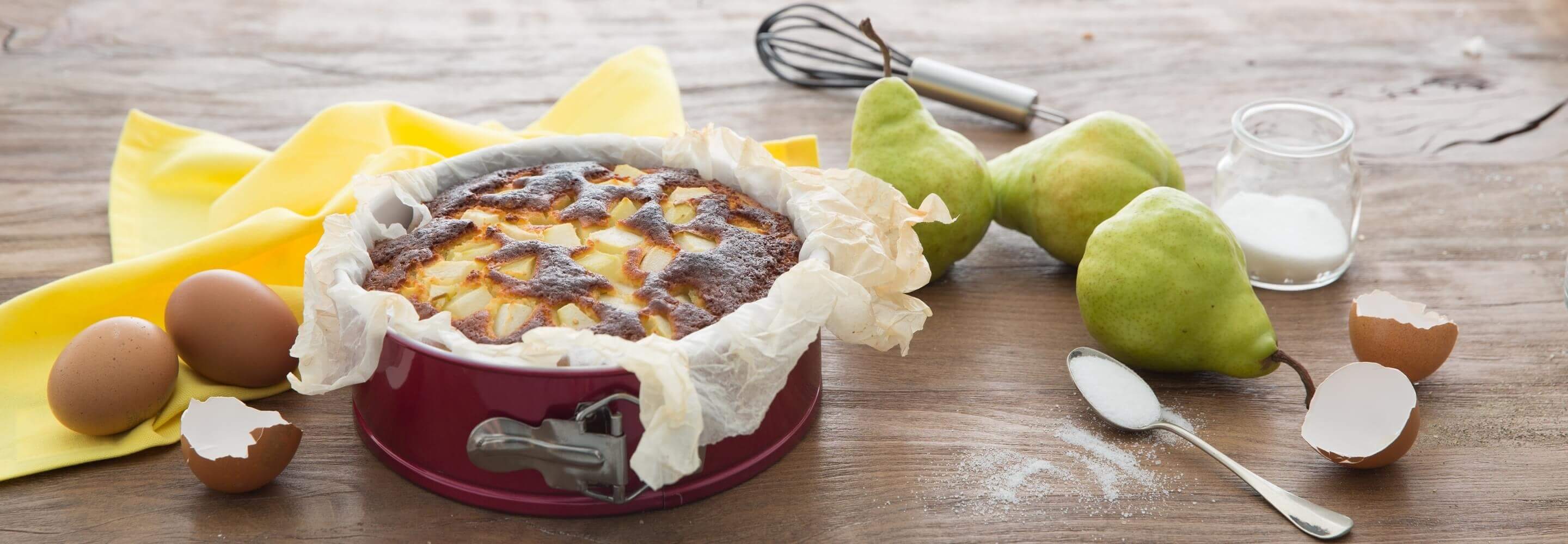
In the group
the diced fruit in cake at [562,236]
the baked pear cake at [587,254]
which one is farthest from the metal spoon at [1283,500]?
the diced fruit in cake at [562,236]

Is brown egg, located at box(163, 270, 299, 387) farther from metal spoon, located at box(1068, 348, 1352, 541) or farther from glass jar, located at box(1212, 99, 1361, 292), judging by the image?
glass jar, located at box(1212, 99, 1361, 292)

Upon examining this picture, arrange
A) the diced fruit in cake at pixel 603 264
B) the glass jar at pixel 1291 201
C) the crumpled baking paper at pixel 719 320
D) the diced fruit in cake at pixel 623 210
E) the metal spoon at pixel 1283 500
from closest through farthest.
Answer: the crumpled baking paper at pixel 719 320 → the metal spoon at pixel 1283 500 → the diced fruit in cake at pixel 603 264 → the diced fruit in cake at pixel 623 210 → the glass jar at pixel 1291 201

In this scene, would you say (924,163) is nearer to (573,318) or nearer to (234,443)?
(573,318)

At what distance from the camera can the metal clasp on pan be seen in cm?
136

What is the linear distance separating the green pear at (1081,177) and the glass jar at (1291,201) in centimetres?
12

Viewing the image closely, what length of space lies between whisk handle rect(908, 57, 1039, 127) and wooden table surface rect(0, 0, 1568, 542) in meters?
0.04

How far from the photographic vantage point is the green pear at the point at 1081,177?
1.90m

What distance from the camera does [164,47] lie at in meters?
2.90

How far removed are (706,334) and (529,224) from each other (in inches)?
17.6

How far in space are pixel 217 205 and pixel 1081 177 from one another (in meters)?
1.46

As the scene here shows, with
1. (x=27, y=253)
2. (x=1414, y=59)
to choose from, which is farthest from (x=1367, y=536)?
(x=27, y=253)

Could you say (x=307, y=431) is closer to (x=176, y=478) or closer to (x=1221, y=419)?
(x=176, y=478)

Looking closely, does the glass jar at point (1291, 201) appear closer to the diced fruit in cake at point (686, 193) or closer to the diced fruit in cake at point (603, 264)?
the diced fruit in cake at point (686, 193)

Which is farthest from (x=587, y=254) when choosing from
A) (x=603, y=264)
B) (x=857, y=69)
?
(x=857, y=69)
